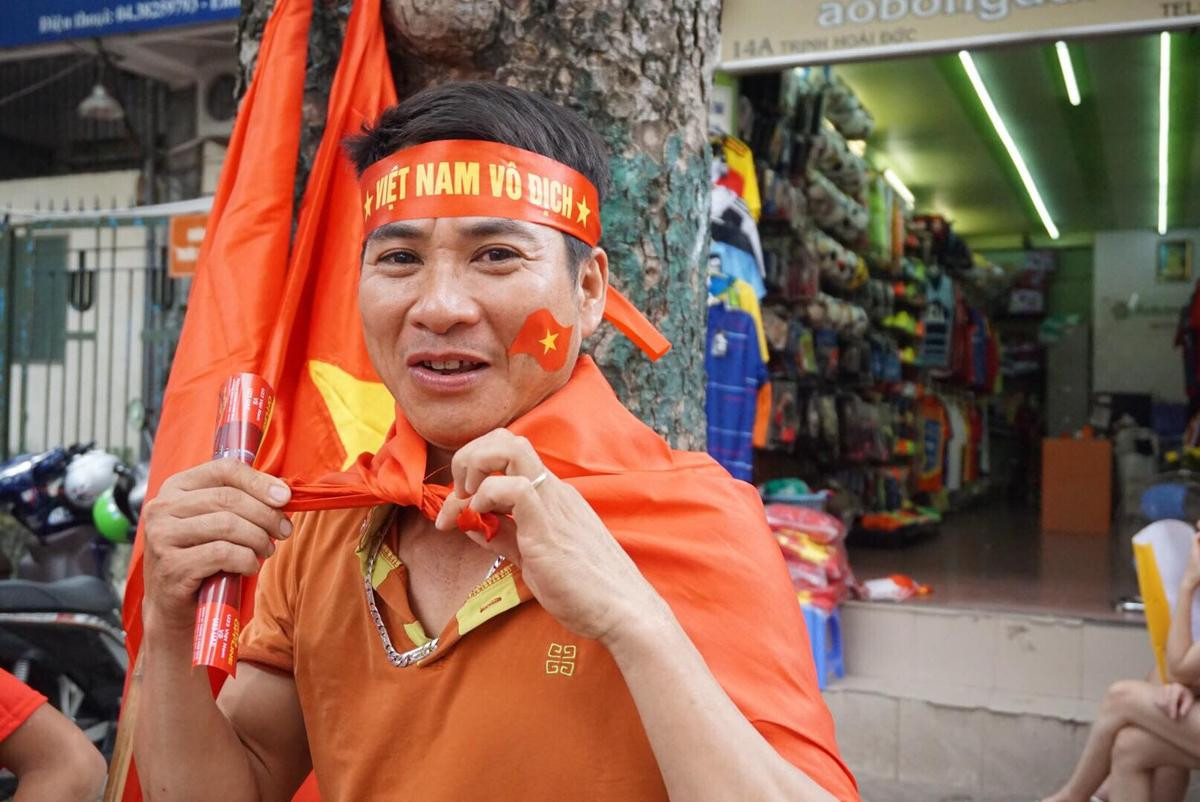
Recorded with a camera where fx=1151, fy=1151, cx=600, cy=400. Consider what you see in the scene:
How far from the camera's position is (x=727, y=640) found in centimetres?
126

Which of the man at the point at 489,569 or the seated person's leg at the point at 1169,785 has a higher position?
the man at the point at 489,569

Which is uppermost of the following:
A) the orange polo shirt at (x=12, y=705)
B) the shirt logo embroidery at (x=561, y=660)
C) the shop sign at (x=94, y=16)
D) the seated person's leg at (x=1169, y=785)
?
the shop sign at (x=94, y=16)

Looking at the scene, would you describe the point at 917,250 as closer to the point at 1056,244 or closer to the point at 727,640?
the point at 1056,244

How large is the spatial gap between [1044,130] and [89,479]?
7.63m

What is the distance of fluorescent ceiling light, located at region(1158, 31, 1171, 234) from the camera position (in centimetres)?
713

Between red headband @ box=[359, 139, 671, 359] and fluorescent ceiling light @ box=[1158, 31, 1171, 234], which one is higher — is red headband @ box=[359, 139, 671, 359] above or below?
below

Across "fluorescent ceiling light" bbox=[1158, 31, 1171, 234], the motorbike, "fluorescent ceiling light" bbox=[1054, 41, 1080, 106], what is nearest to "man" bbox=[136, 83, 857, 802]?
the motorbike

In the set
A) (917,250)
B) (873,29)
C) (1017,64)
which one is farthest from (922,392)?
(873,29)

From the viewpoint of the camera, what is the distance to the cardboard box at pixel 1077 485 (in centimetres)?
1011

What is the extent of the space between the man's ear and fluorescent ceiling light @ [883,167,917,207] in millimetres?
8788

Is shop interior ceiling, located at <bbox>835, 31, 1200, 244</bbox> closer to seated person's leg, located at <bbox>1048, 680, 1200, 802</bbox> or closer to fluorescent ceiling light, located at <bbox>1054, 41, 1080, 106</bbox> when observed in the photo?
fluorescent ceiling light, located at <bbox>1054, 41, 1080, 106</bbox>

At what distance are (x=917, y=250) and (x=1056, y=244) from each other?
256 inches

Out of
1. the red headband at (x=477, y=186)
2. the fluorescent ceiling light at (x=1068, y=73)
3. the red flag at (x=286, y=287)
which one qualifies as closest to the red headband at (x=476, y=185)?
the red headband at (x=477, y=186)

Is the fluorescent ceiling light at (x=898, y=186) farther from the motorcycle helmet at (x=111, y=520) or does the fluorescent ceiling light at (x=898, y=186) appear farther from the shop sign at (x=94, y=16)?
the motorcycle helmet at (x=111, y=520)
